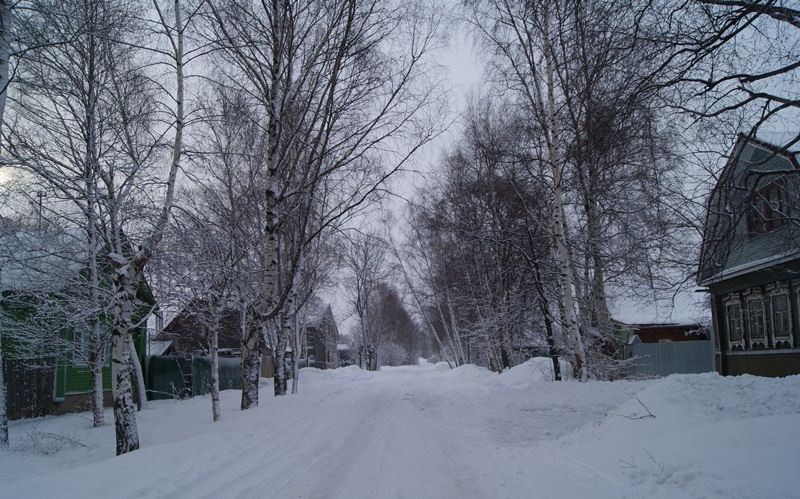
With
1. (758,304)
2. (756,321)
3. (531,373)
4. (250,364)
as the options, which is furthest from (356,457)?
(756,321)

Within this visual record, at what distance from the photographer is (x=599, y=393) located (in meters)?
11.3

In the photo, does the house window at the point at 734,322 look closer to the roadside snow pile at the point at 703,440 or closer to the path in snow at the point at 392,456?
the path in snow at the point at 392,456

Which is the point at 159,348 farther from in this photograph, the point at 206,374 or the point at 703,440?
the point at 703,440

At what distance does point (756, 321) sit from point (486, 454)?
15121 mm

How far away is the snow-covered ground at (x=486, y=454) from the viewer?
5.30 m

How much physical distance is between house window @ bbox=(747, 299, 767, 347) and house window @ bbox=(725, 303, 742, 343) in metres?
0.58

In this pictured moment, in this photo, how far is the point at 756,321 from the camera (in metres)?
18.2

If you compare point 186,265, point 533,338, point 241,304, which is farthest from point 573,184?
point 186,265

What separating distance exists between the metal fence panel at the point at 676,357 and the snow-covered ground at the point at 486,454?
1308cm

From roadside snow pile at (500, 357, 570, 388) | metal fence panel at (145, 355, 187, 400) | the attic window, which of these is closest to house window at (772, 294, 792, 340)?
the attic window

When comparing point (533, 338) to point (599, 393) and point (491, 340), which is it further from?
point (599, 393)

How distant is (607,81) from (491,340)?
55.5 feet

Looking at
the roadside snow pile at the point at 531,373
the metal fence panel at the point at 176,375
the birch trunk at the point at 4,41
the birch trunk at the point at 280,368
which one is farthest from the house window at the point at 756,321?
the metal fence panel at the point at 176,375

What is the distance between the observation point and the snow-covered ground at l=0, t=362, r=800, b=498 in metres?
5.30
